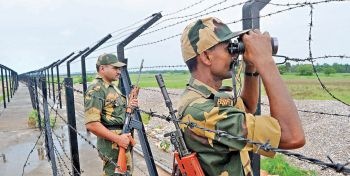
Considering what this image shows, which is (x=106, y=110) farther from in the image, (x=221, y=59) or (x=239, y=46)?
(x=239, y=46)

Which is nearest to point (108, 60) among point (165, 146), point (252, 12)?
point (252, 12)

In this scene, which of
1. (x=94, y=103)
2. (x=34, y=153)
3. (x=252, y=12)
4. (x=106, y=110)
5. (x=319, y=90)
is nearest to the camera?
(x=252, y=12)

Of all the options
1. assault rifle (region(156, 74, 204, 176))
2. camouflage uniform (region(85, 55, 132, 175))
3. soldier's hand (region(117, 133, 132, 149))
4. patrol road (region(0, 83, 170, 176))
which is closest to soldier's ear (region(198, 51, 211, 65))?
assault rifle (region(156, 74, 204, 176))

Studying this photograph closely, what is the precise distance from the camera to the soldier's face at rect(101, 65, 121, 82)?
386 cm

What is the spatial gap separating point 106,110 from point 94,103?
16cm

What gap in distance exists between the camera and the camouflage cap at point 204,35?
1.62m

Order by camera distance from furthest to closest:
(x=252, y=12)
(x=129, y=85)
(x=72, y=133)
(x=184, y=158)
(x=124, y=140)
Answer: (x=72, y=133)
(x=124, y=140)
(x=129, y=85)
(x=252, y=12)
(x=184, y=158)

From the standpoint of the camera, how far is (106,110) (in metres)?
3.77

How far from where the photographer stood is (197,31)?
1647 millimetres

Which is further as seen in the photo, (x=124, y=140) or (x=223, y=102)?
(x=124, y=140)

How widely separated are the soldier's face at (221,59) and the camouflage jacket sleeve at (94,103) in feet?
6.95

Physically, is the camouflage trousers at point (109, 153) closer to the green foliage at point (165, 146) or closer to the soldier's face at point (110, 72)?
the soldier's face at point (110, 72)

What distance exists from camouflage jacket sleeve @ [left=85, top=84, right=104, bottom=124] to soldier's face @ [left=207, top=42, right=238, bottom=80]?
212cm

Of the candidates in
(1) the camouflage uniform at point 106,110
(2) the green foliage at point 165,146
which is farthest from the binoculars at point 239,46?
(2) the green foliage at point 165,146
